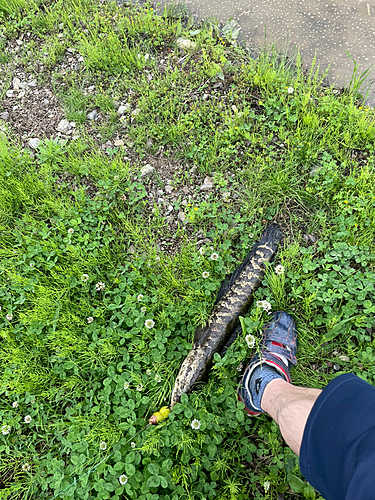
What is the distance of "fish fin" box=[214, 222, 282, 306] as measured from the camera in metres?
2.76

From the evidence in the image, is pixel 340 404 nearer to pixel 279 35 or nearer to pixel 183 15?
pixel 279 35

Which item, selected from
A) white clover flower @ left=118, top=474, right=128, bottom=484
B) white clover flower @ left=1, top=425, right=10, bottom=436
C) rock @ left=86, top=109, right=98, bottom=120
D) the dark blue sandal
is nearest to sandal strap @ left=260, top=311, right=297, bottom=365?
the dark blue sandal

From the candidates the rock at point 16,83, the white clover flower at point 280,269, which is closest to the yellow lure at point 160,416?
the white clover flower at point 280,269

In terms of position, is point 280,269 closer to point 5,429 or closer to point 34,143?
point 5,429

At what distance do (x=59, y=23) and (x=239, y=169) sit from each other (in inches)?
125

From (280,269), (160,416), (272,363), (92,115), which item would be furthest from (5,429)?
(92,115)

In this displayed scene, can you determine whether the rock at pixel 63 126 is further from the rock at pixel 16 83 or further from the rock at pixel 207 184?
the rock at pixel 207 184

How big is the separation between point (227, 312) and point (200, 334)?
290mm

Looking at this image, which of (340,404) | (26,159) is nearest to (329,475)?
(340,404)

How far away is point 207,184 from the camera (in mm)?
3193

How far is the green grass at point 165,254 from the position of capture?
7.54ft

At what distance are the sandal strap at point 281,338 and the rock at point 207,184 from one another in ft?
4.54

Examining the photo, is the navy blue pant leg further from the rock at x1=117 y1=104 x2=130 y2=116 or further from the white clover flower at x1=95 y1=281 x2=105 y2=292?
the rock at x1=117 y1=104 x2=130 y2=116

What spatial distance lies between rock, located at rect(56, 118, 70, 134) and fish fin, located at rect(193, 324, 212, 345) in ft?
8.73
